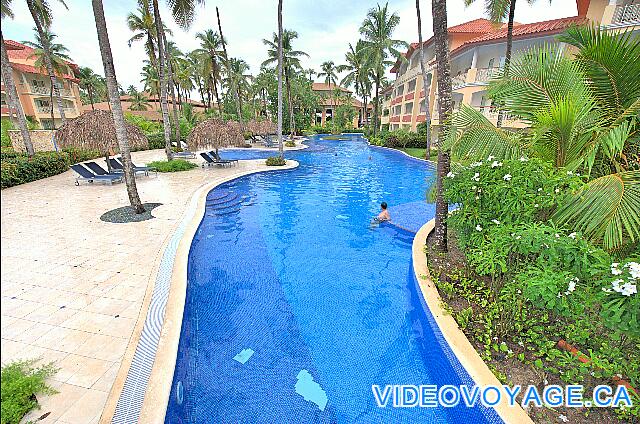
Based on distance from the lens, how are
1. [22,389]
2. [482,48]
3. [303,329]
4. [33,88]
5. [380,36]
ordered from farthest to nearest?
[33,88], [380,36], [482,48], [303,329], [22,389]

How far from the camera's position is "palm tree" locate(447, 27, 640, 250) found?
3619mm

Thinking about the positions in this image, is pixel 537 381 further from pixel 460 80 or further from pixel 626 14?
pixel 460 80

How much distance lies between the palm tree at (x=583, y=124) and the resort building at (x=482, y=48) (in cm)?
296

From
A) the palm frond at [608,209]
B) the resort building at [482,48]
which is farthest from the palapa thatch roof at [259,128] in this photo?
the palm frond at [608,209]

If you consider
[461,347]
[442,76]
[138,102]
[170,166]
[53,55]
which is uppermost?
[53,55]

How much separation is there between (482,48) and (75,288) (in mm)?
29276

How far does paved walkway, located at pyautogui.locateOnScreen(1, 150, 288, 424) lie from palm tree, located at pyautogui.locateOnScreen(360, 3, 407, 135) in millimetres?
28488

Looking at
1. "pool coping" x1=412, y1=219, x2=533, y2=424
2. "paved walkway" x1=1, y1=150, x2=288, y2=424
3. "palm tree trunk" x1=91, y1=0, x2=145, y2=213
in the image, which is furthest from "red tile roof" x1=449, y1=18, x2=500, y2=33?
"paved walkway" x1=1, y1=150, x2=288, y2=424

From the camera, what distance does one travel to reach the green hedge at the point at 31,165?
13.5 metres

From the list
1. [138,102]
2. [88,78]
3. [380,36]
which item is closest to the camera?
[380,36]

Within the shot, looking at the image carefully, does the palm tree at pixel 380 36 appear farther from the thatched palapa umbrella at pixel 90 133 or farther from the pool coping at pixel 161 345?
the pool coping at pixel 161 345

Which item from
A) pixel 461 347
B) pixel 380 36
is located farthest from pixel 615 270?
pixel 380 36

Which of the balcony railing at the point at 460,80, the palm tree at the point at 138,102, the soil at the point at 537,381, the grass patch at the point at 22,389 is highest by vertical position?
the palm tree at the point at 138,102

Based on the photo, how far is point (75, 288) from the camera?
5.48 metres
